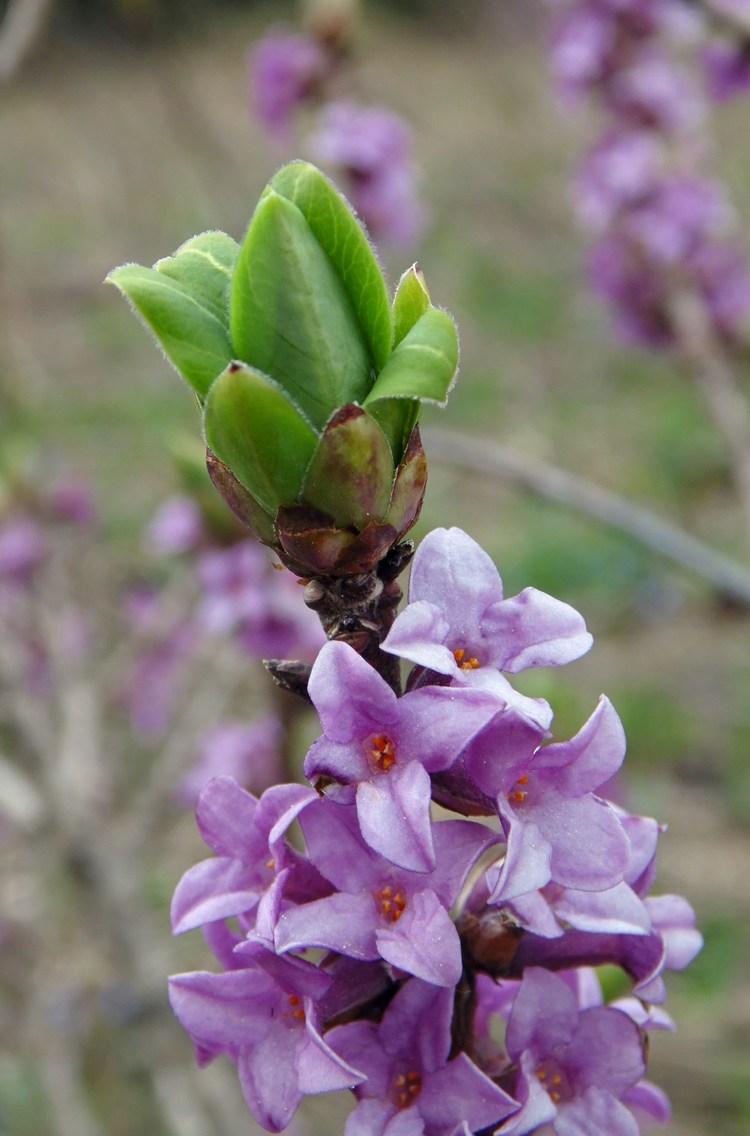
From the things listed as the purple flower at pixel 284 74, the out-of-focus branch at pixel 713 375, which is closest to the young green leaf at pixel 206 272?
the out-of-focus branch at pixel 713 375

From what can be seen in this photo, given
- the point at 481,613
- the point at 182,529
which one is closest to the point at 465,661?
the point at 481,613

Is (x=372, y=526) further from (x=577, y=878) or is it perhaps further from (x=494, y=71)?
(x=494, y=71)

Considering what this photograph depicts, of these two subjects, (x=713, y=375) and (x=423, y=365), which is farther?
(x=713, y=375)

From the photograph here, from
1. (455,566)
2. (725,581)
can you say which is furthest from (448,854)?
(725,581)

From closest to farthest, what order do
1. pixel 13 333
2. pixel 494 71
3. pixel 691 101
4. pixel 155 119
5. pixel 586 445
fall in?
pixel 691 101 → pixel 13 333 → pixel 586 445 → pixel 155 119 → pixel 494 71

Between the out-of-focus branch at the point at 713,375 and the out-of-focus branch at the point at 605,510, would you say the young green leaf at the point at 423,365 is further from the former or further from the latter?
the out-of-focus branch at the point at 713,375

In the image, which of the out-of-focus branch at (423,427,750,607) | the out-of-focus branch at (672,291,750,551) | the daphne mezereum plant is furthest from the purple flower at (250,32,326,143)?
the daphne mezereum plant

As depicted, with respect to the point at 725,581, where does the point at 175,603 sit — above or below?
below

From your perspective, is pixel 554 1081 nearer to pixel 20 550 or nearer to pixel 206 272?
pixel 206 272
